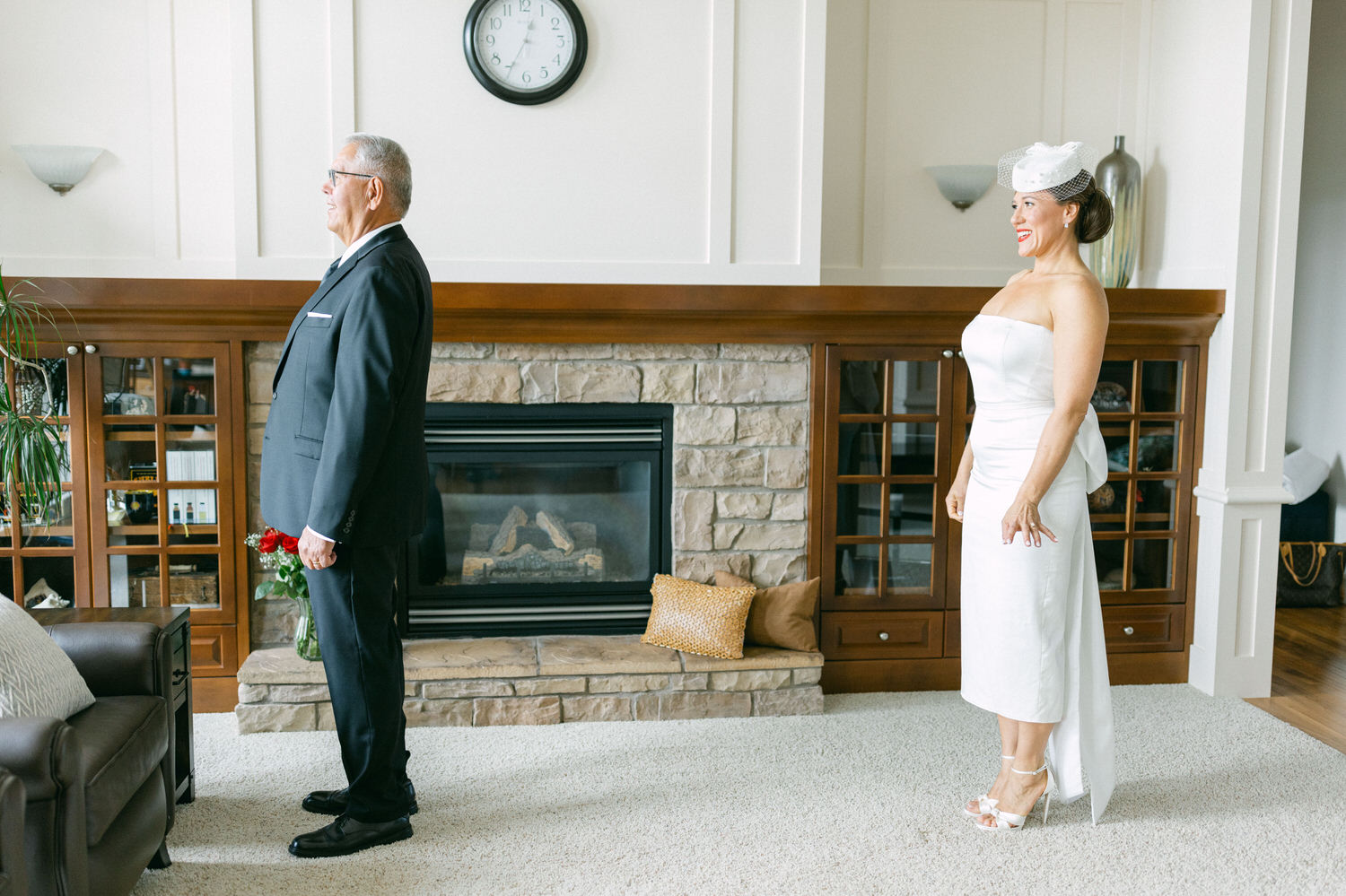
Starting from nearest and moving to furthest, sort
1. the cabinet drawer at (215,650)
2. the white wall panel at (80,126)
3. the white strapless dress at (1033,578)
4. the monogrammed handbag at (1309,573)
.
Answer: the white strapless dress at (1033,578) < the cabinet drawer at (215,650) < the white wall panel at (80,126) < the monogrammed handbag at (1309,573)

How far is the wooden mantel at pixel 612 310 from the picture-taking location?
3.14 meters

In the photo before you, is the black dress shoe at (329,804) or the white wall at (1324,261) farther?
the white wall at (1324,261)

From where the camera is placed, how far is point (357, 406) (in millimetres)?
2219

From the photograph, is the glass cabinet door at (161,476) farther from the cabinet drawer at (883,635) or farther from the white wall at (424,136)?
the cabinet drawer at (883,635)

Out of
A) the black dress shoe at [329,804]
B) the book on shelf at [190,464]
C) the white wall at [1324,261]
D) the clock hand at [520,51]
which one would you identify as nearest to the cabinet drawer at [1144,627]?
the white wall at [1324,261]

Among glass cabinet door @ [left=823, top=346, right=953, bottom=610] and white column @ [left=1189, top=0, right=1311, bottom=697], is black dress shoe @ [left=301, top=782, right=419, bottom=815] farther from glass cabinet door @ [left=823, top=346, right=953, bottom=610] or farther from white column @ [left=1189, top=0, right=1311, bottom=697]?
white column @ [left=1189, top=0, right=1311, bottom=697]

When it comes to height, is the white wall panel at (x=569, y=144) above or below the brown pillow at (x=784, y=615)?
above

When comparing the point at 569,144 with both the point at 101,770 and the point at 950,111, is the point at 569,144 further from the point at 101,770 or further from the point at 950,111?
the point at 101,770

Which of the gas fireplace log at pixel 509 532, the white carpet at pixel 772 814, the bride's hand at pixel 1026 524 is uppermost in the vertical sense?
the bride's hand at pixel 1026 524

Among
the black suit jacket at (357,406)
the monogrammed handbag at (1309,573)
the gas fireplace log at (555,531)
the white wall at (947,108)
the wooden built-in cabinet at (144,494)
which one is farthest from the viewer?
the monogrammed handbag at (1309,573)

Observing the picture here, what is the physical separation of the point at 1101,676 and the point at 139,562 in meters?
2.90

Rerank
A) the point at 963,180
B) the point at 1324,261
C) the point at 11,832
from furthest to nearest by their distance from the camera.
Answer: the point at 1324,261
the point at 963,180
the point at 11,832

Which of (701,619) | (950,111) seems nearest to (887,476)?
(701,619)

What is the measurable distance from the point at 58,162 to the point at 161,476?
43.7 inches
